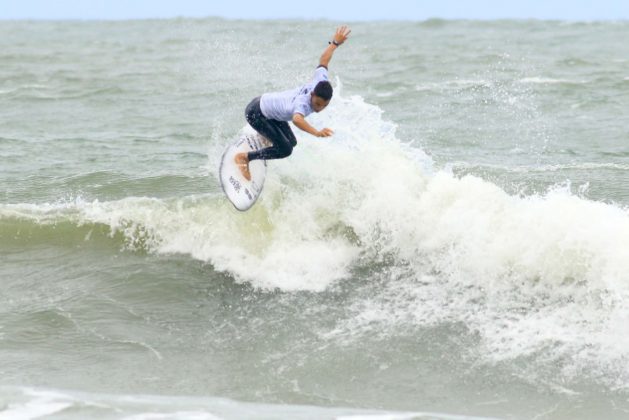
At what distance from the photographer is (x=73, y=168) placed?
1472cm

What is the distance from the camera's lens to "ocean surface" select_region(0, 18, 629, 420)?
24.0ft

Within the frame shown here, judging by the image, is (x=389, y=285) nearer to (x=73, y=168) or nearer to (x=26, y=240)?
(x=26, y=240)

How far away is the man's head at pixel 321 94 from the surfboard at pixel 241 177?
144cm

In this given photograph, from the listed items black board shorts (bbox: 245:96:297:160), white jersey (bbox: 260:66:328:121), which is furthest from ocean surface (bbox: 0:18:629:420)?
white jersey (bbox: 260:66:328:121)

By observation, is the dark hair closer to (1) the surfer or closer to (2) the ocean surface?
(1) the surfer

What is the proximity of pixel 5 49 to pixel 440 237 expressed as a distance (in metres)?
30.0

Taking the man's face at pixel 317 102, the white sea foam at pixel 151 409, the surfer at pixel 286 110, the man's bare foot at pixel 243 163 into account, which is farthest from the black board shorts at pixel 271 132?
the white sea foam at pixel 151 409

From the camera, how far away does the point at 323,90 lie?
8828 millimetres

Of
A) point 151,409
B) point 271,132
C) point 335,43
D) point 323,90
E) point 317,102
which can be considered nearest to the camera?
point 151,409

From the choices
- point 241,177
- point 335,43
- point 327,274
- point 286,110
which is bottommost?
point 327,274

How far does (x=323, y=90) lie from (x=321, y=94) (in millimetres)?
44

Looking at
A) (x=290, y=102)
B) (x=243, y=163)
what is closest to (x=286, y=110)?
(x=290, y=102)

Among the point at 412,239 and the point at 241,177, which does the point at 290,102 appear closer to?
the point at 241,177

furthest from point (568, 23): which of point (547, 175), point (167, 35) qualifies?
point (547, 175)
